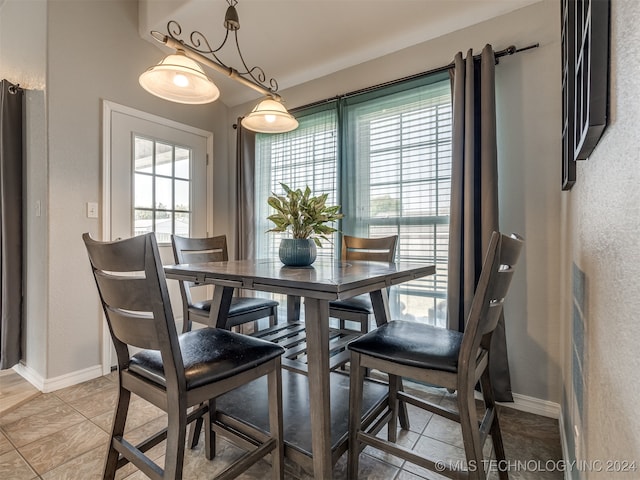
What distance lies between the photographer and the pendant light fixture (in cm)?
153

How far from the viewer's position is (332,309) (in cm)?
211

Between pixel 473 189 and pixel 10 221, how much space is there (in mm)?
3237

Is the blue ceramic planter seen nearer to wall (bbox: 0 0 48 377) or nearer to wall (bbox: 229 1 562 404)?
wall (bbox: 229 1 562 404)

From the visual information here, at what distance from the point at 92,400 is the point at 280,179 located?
2.23m

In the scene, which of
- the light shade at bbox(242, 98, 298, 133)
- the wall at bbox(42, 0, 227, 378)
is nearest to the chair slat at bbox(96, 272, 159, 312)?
the light shade at bbox(242, 98, 298, 133)

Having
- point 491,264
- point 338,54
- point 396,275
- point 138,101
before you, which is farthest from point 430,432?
point 138,101

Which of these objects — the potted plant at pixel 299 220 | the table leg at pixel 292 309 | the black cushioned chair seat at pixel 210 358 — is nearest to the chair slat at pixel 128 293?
the black cushioned chair seat at pixel 210 358

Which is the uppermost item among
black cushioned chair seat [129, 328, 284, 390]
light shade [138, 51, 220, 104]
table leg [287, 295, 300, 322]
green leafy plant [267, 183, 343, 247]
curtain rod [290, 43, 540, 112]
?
curtain rod [290, 43, 540, 112]

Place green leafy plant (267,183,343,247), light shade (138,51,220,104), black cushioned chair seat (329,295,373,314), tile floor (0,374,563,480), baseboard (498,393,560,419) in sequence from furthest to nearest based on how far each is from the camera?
1. black cushioned chair seat (329,295,373,314)
2. baseboard (498,393,560,419)
3. green leafy plant (267,183,343,247)
4. light shade (138,51,220,104)
5. tile floor (0,374,563,480)

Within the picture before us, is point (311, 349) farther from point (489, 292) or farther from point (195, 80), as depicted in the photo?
point (195, 80)

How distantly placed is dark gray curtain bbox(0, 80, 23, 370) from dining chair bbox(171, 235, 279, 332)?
4.19 feet

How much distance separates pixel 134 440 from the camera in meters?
1.66

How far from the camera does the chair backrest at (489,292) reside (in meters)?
0.97

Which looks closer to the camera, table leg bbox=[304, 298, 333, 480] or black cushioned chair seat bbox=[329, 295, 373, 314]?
table leg bbox=[304, 298, 333, 480]
